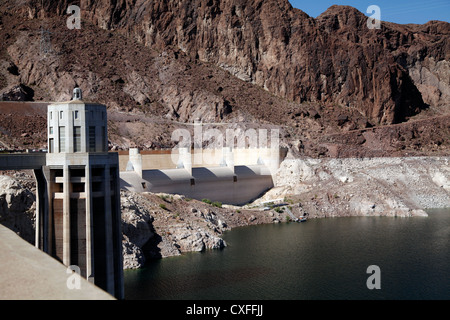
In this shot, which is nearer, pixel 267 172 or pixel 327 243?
pixel 327 243

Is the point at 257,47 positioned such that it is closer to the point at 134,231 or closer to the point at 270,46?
the point at 270,46

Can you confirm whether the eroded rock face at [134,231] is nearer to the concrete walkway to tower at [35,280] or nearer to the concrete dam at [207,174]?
the concrete dam at [207,174]

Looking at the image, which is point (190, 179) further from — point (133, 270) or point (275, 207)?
point (133, 270)

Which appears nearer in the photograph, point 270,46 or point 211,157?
point 211,157

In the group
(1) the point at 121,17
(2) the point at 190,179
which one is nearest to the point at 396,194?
(2) the point at 190,179

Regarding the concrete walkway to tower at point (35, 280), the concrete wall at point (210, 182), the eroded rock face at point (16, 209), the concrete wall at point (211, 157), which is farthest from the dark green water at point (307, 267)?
the concrete wall at point (211, 157)

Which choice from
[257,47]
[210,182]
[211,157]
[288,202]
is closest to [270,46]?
[257,47]

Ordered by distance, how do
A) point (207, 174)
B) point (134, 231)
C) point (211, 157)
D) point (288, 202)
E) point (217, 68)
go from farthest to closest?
point (217, 68) < point (211, 157) < point (288, 202) < point (207, 174) < point (134, 231)
